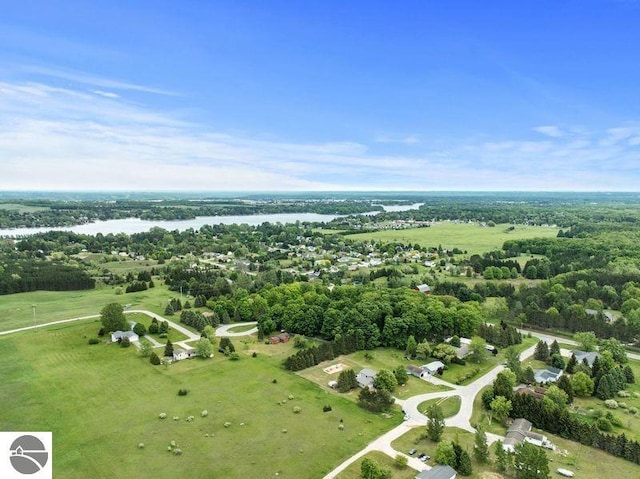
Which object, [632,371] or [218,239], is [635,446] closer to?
[632,371]

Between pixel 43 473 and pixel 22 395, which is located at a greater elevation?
pixel 43 473

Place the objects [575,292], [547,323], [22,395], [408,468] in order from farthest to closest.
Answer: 1. [575,292]
2. [547,323]
3. [22,395]
4. [408,468]

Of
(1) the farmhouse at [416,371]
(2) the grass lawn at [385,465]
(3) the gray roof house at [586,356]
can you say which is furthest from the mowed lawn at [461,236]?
(2) the grass lawn at [385,465]

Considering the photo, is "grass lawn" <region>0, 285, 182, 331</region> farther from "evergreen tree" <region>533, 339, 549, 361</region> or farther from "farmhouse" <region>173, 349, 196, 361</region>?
"evergreen tree" <region>533, 339, 549, 361</region>

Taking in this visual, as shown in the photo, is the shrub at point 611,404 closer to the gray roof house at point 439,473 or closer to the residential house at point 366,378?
the gray roof house at point 439,473

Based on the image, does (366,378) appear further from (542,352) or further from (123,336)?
(123,336)

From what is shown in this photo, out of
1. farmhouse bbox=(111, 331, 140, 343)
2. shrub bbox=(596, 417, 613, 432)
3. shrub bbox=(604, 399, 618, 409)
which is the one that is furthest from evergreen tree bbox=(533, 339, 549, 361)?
farmhouse bbox=(111, 331, 140, 343)

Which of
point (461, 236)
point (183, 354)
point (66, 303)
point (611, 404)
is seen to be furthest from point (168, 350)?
point (461, 236)

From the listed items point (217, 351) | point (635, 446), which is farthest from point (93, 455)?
point (635, 446)
